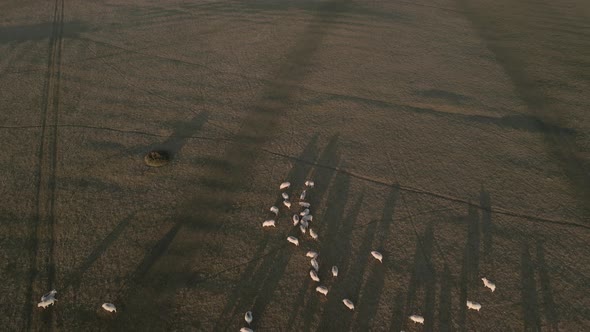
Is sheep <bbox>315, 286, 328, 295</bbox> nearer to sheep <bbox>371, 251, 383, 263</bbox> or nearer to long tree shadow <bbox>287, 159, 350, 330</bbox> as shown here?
long tree shadow <bbox>287, 159, 350, 330</bbox>

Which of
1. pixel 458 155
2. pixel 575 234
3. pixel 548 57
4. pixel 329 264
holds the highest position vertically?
pixel 548 57

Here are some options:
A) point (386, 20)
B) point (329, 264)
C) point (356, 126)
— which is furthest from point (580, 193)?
point (386, 20)

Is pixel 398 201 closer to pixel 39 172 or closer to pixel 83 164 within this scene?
pixel 83 164

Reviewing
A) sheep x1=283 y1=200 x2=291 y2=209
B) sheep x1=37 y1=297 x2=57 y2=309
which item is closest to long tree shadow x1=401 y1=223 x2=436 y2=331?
sheep x1=283 y1=200 x2=291 y2=209

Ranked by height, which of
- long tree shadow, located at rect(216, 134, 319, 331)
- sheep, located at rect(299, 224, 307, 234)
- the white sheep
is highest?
the white sheep

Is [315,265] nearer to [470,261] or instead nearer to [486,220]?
[470,261]
